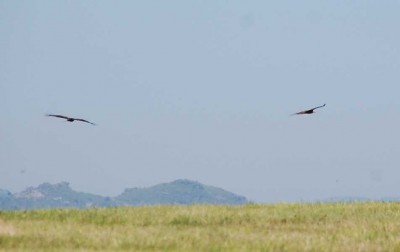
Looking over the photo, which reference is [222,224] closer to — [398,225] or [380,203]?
[398,225]

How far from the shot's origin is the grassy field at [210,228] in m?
17.2

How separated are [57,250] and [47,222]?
5400 millimetres

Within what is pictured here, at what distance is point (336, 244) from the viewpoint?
17828mm

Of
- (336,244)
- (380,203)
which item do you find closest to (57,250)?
(336,244)

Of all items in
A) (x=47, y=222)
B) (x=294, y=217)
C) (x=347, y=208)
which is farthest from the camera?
(x=347, y=208)

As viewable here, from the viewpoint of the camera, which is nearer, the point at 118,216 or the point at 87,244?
the point at 87,244

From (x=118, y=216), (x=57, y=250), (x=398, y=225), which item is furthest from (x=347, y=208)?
(x=57, y=250)

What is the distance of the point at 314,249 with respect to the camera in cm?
1714

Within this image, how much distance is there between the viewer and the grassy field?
56.3 feet

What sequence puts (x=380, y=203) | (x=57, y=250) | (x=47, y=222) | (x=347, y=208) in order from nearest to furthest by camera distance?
(x=57, y=250) < (x=47, y=222) < (x=347, y=208) < (x=380, y=203)

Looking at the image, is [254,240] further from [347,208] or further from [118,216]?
[347,208]

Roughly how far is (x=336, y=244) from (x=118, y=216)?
684 centimetres

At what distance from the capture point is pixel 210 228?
813 inches

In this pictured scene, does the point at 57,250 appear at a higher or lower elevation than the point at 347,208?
lower
